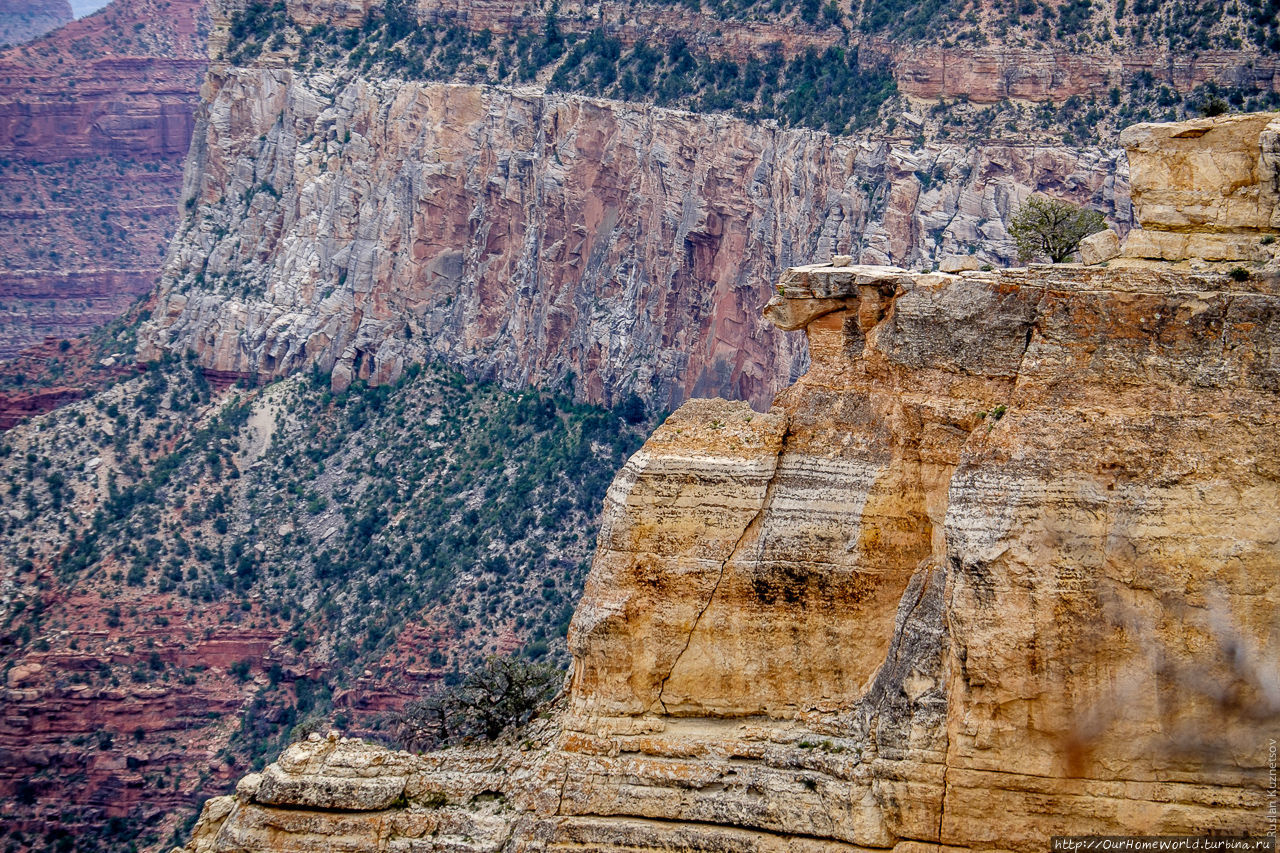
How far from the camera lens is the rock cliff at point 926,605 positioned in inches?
1314

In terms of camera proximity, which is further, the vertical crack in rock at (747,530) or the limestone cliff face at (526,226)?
the limestone cliff face at (526,226)

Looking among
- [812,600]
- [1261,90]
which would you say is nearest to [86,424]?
[1261,90]

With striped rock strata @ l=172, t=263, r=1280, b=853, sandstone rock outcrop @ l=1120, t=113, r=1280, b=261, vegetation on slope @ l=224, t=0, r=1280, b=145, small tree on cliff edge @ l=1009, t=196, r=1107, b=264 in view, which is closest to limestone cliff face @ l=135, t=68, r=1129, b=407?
vegetation on slope @ l=224, t=0, r=1280, b=145

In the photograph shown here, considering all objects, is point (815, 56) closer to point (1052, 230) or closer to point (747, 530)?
point (1052, 230)

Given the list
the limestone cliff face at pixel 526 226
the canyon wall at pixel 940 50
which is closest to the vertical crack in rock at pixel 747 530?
the limestone cliff face at pixel 526 226

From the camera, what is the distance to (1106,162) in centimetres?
8788

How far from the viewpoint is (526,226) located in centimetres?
12238

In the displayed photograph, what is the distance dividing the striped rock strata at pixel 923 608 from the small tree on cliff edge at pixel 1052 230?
10668mm

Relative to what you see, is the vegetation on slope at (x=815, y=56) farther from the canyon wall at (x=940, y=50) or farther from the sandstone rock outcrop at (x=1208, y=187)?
the sandstone rock outcrop at (x=1208, y=187)

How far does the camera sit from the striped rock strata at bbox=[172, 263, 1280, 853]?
33375 millimetres

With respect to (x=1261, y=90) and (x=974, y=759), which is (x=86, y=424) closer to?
(x=1261, y=90)

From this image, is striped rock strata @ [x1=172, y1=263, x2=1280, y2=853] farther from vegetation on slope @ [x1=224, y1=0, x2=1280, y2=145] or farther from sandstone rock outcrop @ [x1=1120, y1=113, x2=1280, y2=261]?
vegetation on slope @ [x1=224, y1=0, x2=1280, y2=145]

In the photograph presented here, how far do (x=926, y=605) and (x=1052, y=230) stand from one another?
18.8m

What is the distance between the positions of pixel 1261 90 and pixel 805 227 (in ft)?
94.7
